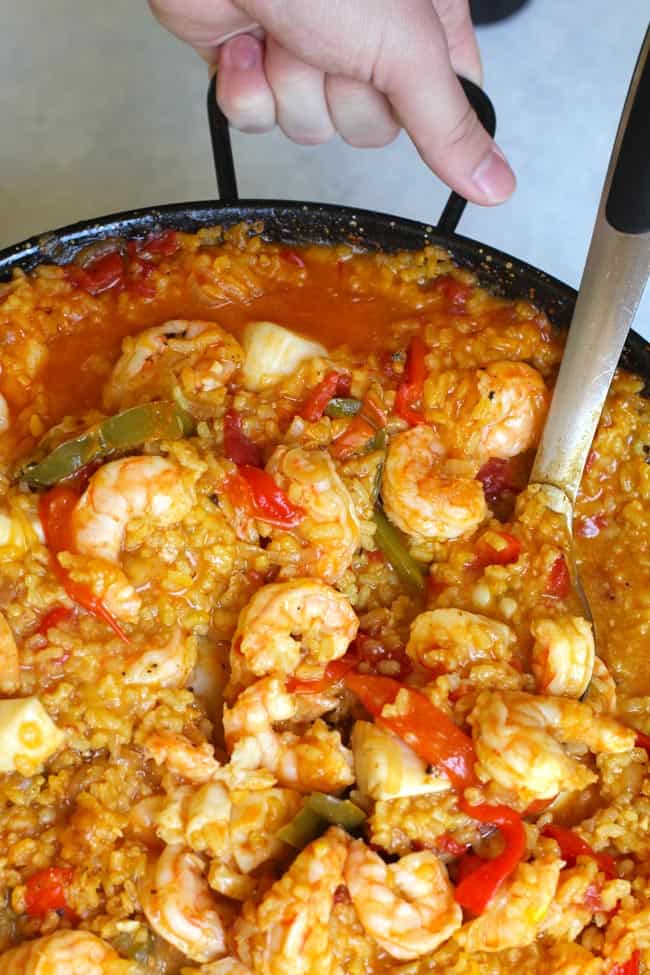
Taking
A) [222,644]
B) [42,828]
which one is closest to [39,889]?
[42,828]

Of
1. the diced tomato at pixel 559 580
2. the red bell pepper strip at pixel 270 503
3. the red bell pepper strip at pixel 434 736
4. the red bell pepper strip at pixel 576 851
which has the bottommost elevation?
the red bell pepper strip at pixel 576 851

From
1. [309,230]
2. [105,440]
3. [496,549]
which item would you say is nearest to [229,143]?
[309,230]

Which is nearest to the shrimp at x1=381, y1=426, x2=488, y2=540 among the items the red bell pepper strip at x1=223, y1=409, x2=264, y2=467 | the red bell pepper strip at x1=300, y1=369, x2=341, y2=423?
the red bell pepper strip at x1=300, y1=369, x2=341, y2=423

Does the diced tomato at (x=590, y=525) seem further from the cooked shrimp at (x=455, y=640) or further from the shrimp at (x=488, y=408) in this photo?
the cooked shrimp at (x=455, y=640)

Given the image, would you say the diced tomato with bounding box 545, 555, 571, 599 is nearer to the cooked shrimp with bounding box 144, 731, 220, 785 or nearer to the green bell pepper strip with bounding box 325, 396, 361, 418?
the green bell pepper strip with bounding box 325, 396, 361, 418

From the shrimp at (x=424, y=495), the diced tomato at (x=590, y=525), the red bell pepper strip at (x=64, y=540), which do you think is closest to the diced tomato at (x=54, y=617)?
the red bell pepper strip at (x=64, y=540)

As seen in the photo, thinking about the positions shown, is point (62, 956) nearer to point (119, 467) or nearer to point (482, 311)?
point (119, 467)
